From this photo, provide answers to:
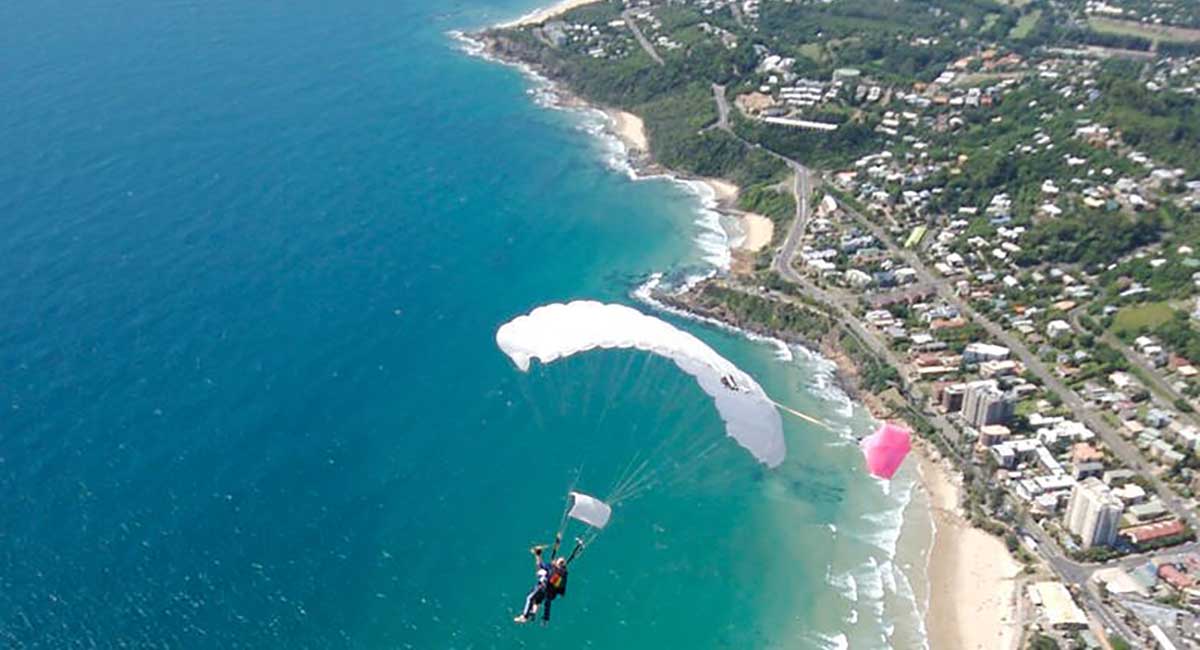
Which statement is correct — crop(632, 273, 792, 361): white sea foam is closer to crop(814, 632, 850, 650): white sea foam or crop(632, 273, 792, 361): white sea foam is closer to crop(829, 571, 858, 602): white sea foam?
crop(829, 571, 858, 602): white sea foam

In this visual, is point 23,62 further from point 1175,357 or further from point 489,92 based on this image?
point 1175,357

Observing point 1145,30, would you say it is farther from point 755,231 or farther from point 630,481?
point 630,481

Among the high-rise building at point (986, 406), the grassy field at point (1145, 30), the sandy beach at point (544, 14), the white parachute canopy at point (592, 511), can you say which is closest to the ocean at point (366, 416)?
the high-rise building at point (986, 406)

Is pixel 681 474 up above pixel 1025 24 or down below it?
below

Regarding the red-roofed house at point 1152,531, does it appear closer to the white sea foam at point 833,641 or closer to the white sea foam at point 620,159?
the white sea foam at point 833,641

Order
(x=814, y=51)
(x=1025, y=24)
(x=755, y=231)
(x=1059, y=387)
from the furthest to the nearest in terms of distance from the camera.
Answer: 1. (x=1025, y=24)
2. (x=814, y=51)
3. (x=755, y=231)
4. (x=1059, y=387)

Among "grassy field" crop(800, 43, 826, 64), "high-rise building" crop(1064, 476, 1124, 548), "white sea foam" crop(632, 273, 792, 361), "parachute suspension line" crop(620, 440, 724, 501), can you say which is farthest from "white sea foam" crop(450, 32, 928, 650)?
"grassy field" crop(800, 43, 826, 64)

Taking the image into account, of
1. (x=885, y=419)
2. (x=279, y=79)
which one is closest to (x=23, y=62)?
(x=279, y=79)

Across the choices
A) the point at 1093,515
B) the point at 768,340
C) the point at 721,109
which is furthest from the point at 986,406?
the point at 721,109
